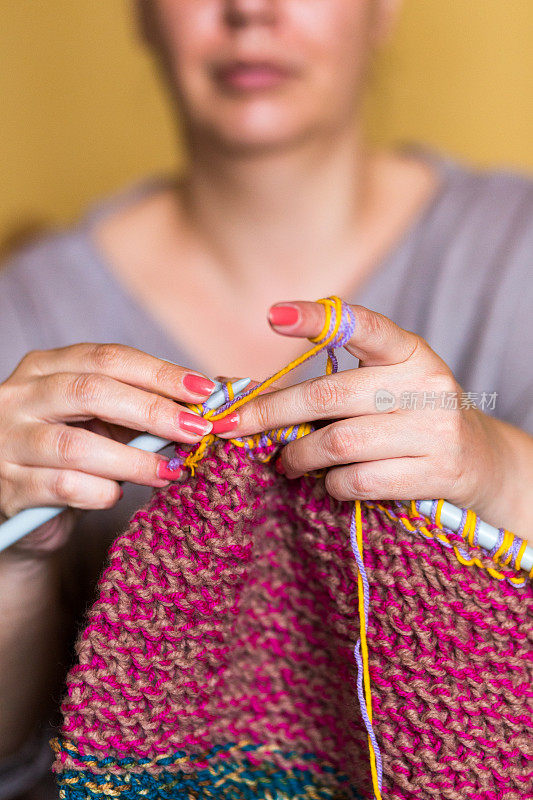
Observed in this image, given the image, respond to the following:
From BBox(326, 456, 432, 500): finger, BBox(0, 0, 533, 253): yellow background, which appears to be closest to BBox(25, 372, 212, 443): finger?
BBox(326, 456, 432, 500): finger

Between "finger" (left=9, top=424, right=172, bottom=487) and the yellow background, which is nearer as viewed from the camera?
"finger" (left=9, top=424, right=172, bottom=487)

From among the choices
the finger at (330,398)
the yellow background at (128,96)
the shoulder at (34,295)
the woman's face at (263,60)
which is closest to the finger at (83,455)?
the finger at (330,398)

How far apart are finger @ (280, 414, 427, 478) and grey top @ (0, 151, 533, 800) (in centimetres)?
11

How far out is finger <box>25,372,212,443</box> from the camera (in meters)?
0.47

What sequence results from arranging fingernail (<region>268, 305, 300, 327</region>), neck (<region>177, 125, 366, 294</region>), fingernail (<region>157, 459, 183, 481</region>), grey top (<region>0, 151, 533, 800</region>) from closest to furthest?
1. fingernail (<region>268, 305, 300, 327</region>)
2. fingernail (<region>157, 459, 183, 481</region>)
3. grey top (<region>0, 151, 533, 800</region>)
4. neck (<region>177, 125, 366, 294</region>)

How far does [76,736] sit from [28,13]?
1.04 meters

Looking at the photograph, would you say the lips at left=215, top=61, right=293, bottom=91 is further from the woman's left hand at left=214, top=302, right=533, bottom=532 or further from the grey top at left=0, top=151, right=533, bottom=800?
the woman's left hand at left=214, top=302, right=533, bottom=532

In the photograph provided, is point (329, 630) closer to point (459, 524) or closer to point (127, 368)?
point (459, 524)

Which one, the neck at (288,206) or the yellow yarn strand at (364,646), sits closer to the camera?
the yellow yarn strand at (364,646)

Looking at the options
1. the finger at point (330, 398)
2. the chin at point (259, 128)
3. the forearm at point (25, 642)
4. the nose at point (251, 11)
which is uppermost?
the nose at point (251, 11)

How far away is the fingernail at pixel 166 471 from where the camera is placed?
492mm

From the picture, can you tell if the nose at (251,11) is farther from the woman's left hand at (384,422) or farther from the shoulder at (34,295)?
the woman's left hand at (384,422)

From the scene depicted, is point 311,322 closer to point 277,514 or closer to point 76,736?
point 277,514

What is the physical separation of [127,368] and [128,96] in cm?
76
